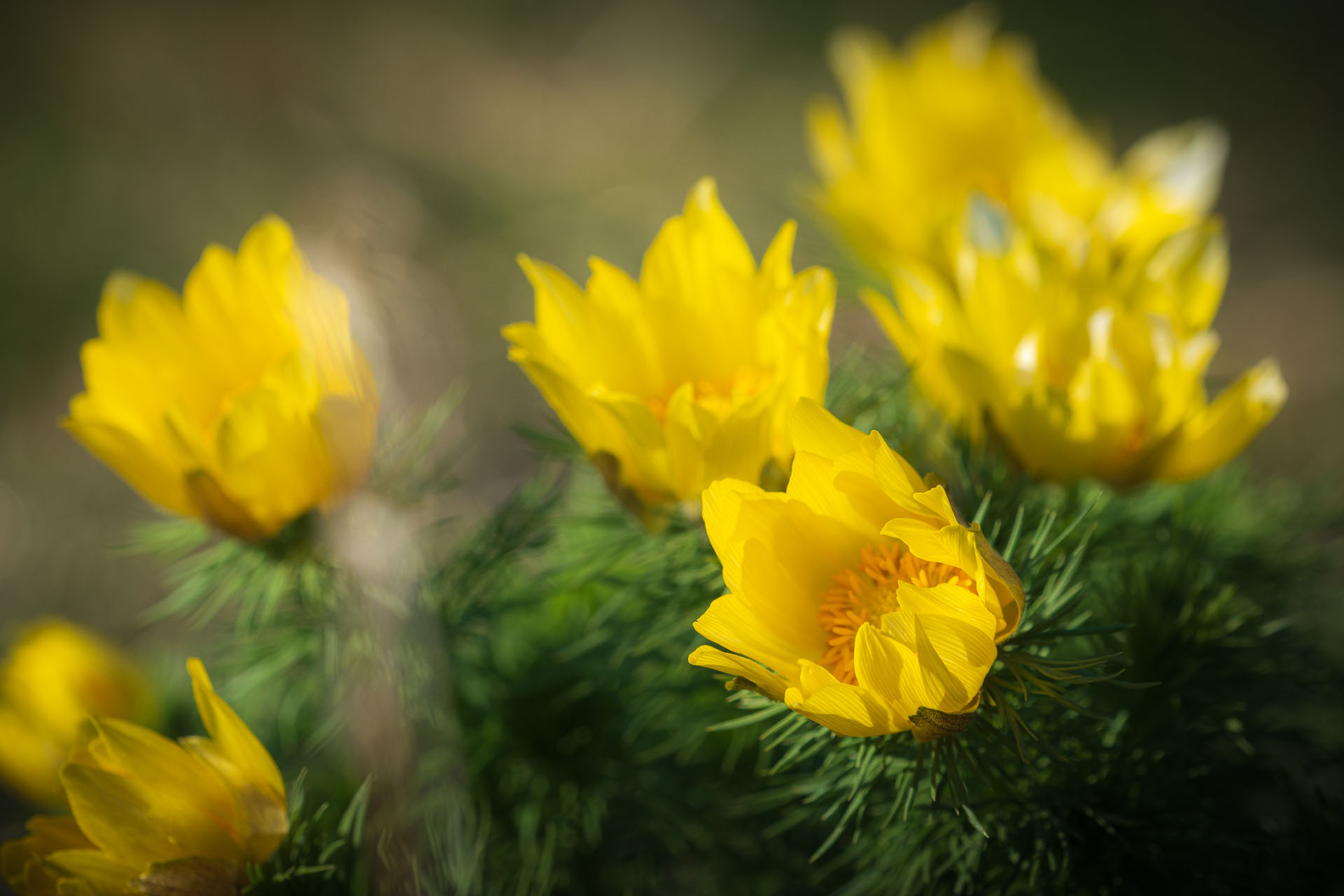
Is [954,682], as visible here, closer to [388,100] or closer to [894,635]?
[894,635]

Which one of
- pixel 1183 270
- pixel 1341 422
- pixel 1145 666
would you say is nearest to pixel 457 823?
pixel 1145 666

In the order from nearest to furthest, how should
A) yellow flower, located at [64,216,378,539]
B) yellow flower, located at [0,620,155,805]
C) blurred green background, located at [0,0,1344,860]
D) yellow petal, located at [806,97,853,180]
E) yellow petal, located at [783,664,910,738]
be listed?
1. yellow petal, located at [783,664,910,738]
2. yellow flower, located at [64,216,378,539]
3. yellow flower, located at [0,620,155,805]
4. yellow petal, located at [806,97,853,180]
5. blurred green background, located at [0,0,1344,860]

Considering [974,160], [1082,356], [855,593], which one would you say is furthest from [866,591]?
[974,160]

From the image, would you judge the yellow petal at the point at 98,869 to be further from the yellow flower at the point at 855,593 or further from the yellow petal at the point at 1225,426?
the yellow petal at the point at 1225,426

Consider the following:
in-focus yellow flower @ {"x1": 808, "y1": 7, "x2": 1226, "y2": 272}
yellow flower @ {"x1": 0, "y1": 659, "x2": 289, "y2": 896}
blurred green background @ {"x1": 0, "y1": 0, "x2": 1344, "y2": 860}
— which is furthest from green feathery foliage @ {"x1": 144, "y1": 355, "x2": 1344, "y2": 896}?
blurred green background @ {"x1": 0, "y1": 0, "x2": 1344, "y2": 860}

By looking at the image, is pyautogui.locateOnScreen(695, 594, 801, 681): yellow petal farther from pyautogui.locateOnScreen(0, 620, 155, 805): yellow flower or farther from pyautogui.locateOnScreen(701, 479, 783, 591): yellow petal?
pyautogui.locateOnScreen(0, 620, 155, 805): yellow flower

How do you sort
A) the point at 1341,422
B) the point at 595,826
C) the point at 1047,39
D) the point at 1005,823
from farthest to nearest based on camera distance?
the point at 1047,39 → the point at 1341,422 → the point at 595,826 → the point at 1005,823

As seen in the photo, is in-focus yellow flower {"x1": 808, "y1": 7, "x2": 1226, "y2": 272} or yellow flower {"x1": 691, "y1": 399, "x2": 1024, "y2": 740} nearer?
yellow flower {"x1": 691, "y1": 399, "x2": 1024, "y2": 740}
